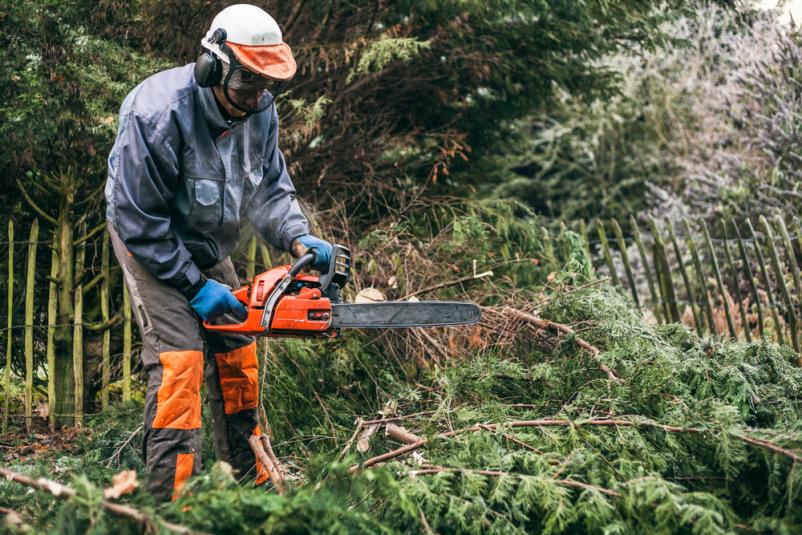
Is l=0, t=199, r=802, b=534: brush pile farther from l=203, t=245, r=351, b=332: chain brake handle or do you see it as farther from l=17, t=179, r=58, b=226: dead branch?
l=17, t=179, r=58, b=226: dead branch

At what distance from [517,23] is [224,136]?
3.52m

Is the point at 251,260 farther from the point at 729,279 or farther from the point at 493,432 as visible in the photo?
the point at 729,279

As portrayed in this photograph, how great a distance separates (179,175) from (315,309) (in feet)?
2.58

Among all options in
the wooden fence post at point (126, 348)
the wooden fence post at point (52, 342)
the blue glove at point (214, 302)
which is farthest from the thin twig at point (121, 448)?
the blue glove at point (214, 302)

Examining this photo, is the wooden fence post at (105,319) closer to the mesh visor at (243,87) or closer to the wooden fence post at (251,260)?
the wooden fence post at (251,260)

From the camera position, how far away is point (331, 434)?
4.00 meters

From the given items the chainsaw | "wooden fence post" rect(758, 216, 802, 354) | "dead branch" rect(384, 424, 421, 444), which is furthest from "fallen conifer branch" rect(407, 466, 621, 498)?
"wooden fence post" rect(758, 216, 802, 354)

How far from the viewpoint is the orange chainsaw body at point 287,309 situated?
2924mm

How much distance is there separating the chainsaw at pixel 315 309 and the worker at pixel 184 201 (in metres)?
0.07

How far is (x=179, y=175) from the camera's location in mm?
3068

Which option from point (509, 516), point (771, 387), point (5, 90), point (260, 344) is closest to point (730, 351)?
point (771, 387)

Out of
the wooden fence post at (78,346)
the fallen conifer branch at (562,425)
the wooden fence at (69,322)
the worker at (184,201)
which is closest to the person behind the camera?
the fallen conifer branch at (562,425)

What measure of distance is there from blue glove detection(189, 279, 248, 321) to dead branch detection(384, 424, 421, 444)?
78cm

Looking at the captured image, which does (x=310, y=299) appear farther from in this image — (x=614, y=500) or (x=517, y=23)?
(x=517, y=23)
